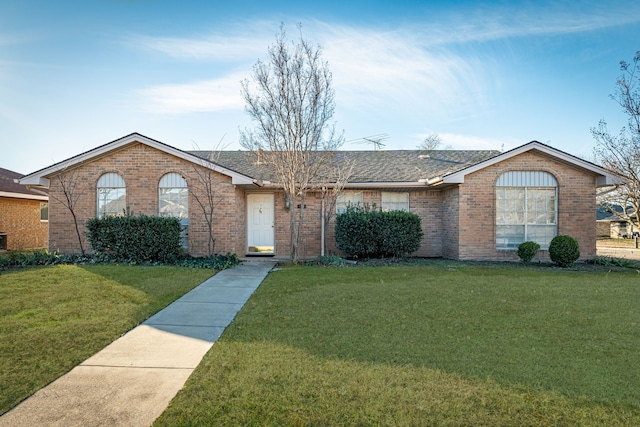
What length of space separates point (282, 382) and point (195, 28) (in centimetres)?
927

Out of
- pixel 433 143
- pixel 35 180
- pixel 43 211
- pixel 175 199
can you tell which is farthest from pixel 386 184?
pixel 433 143

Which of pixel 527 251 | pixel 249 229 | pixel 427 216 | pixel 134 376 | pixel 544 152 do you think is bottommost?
pixel 134 376

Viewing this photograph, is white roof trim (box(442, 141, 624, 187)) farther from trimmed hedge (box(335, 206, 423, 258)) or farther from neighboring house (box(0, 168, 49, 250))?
neighboring house (box(0, 168, 49, 250))

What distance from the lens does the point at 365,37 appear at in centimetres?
1030

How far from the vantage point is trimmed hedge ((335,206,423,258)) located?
40.2ft

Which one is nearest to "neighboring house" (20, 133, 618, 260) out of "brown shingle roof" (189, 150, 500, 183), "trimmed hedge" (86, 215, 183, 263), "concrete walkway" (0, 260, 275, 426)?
"brown shingle roof" (189, 150, 500, 183)

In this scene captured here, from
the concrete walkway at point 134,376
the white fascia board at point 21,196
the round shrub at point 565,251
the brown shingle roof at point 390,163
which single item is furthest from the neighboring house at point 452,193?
the concrete walkway at point 134,376

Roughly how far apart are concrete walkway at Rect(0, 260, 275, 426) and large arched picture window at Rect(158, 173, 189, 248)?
6574mm

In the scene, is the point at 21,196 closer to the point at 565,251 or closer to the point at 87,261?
the point at 87,261

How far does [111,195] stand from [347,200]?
8.02 m

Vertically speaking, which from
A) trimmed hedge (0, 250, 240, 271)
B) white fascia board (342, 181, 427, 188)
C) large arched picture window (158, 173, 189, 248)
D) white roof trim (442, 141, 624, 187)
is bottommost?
trimmed hedge (0, 250, 240, 271)

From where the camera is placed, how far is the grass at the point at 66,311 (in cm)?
384

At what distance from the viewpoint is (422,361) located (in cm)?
405

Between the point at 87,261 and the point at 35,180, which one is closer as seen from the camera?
the point at 87,261
